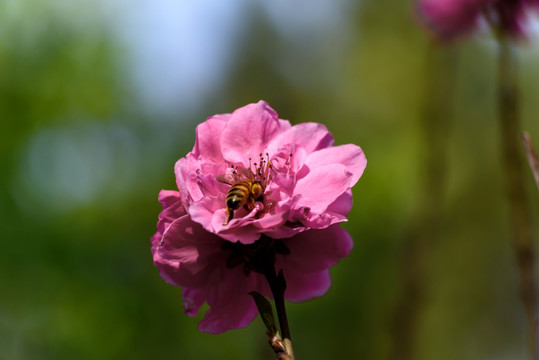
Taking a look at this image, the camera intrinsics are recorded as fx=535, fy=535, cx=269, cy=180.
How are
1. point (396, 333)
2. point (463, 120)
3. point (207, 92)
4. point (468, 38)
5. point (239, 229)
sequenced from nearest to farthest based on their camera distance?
point (239, 229), point (396, 333), point (468, 38), point (463, 120), point (207, 92)

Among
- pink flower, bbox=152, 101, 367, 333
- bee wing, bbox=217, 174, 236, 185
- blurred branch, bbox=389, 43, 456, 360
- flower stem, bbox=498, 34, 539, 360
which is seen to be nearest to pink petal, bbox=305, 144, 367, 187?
pink flower, bbox=152, 101, 367, 333

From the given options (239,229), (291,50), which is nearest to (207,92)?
(291,50)

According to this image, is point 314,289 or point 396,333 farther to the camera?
point 396,333

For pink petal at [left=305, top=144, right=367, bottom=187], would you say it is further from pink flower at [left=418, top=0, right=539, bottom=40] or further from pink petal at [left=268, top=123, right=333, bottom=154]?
pink flower at [left=418, top=0, right=539, bottom=40]

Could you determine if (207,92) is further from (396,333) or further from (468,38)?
(396,333)

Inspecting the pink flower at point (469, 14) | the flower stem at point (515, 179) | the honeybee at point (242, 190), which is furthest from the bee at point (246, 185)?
the pink flower at point (469, 14)

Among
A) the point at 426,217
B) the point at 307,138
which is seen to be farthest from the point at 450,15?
the point at 307,138

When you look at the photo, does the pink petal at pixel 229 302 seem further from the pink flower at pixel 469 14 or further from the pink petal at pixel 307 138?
the pink flower at pixel 469 14
